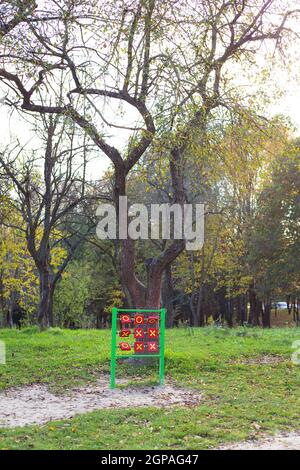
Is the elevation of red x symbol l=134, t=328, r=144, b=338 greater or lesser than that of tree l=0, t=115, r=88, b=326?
lesser

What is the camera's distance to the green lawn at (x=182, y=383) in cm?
645

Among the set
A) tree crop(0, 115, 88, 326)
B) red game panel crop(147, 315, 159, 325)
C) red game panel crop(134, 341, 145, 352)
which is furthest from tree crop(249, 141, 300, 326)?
red game panel crop(134, 341, 145, 352)

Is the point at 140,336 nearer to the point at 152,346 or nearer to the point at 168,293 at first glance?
the point at 152,346

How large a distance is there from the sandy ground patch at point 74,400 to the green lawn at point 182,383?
366 millimetres

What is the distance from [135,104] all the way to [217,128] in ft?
5.49

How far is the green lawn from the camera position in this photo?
21.2 feet

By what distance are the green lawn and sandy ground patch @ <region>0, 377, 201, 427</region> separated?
37 cm

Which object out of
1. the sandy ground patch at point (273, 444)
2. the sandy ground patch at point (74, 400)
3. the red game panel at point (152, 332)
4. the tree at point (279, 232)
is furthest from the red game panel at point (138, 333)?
the tree at point (279, 232)

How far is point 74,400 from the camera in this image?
28.8 feet

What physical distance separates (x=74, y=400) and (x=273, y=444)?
11.9ft

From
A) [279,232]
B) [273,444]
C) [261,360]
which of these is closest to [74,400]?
[273,444]

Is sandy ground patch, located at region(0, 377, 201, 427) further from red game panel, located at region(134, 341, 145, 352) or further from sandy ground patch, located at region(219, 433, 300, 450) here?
sandy ground patch, located at region(219, 433, 300, 450)

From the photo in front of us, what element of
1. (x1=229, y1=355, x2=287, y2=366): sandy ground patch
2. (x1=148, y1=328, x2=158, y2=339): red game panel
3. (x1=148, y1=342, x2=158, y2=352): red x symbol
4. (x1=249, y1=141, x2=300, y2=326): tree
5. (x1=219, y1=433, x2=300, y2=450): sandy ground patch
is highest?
(x1=249, y1=141, x2=300, y2=326): tree

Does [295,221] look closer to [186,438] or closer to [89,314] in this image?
[89,314]
